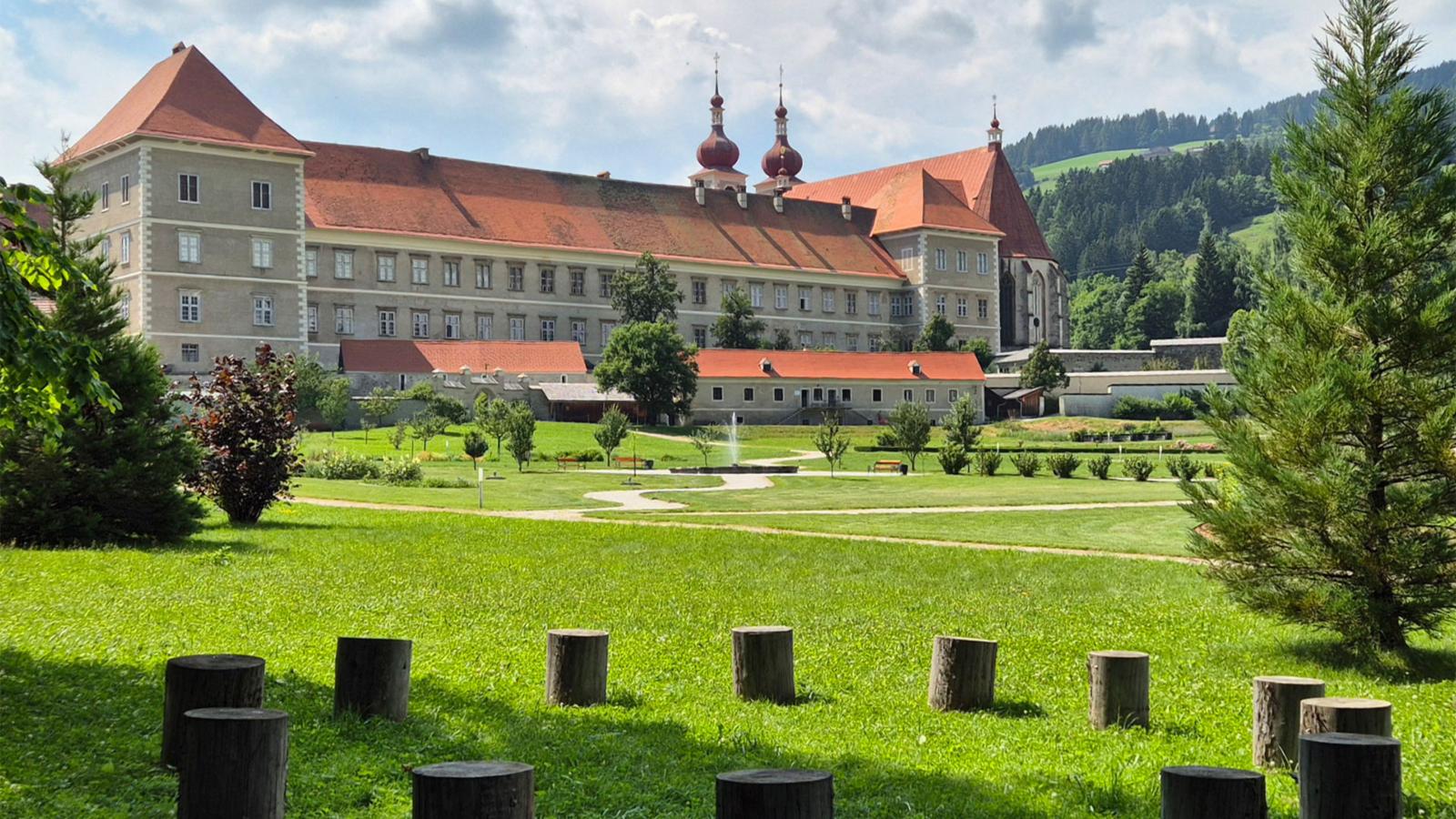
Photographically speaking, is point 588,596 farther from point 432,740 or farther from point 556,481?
point 556,481

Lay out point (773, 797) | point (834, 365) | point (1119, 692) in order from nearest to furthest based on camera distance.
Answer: point (773, 797)
point (1119, 692)
point (834, 365)

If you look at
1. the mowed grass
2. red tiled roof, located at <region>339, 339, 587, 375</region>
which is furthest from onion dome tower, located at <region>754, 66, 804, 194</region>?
the mowed grass

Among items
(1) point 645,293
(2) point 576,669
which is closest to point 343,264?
(1) point 645,293

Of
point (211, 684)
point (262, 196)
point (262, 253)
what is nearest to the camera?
point (211, 684)

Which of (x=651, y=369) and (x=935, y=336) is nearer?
(x=651, y=369)

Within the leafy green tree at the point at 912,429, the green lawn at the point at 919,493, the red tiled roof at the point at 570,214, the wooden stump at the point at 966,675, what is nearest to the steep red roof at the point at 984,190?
the red tiled roof at the point at 570,214

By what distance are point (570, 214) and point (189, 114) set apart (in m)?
26.0

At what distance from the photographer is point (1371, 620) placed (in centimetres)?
1174

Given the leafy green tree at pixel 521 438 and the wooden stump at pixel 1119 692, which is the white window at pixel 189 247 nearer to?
the leafy green tree at pixel 521 438

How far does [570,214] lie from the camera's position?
88.1 m

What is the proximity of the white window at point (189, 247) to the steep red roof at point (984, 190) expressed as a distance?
175 ft

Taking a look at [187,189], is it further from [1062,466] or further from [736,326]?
[1062,466]

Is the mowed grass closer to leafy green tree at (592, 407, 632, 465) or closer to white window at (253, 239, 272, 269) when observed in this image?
leafy green tree at (592, 407, 632, 465)

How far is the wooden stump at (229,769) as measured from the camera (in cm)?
514
